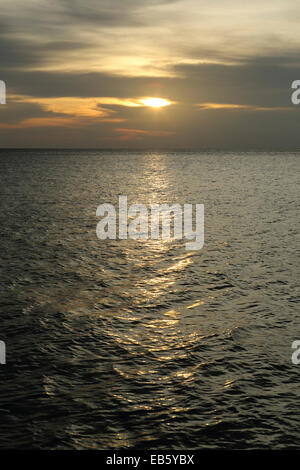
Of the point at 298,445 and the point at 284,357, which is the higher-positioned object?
the point at 284,357

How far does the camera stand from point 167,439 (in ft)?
37.0

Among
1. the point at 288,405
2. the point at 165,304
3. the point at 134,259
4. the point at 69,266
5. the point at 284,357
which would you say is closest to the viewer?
the point at 288,405

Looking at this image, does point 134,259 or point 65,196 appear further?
point 65,196

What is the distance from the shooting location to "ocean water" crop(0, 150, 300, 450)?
11664mm

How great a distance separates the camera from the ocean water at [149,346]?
38.3 feet

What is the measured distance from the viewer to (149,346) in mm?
16203

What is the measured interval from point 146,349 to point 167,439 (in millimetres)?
4811

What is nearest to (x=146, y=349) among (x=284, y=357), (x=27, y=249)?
(x=284, y=357)

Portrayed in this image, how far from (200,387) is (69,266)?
47.3ft

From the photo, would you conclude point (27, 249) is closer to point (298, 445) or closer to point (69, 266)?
point (69, 266)
